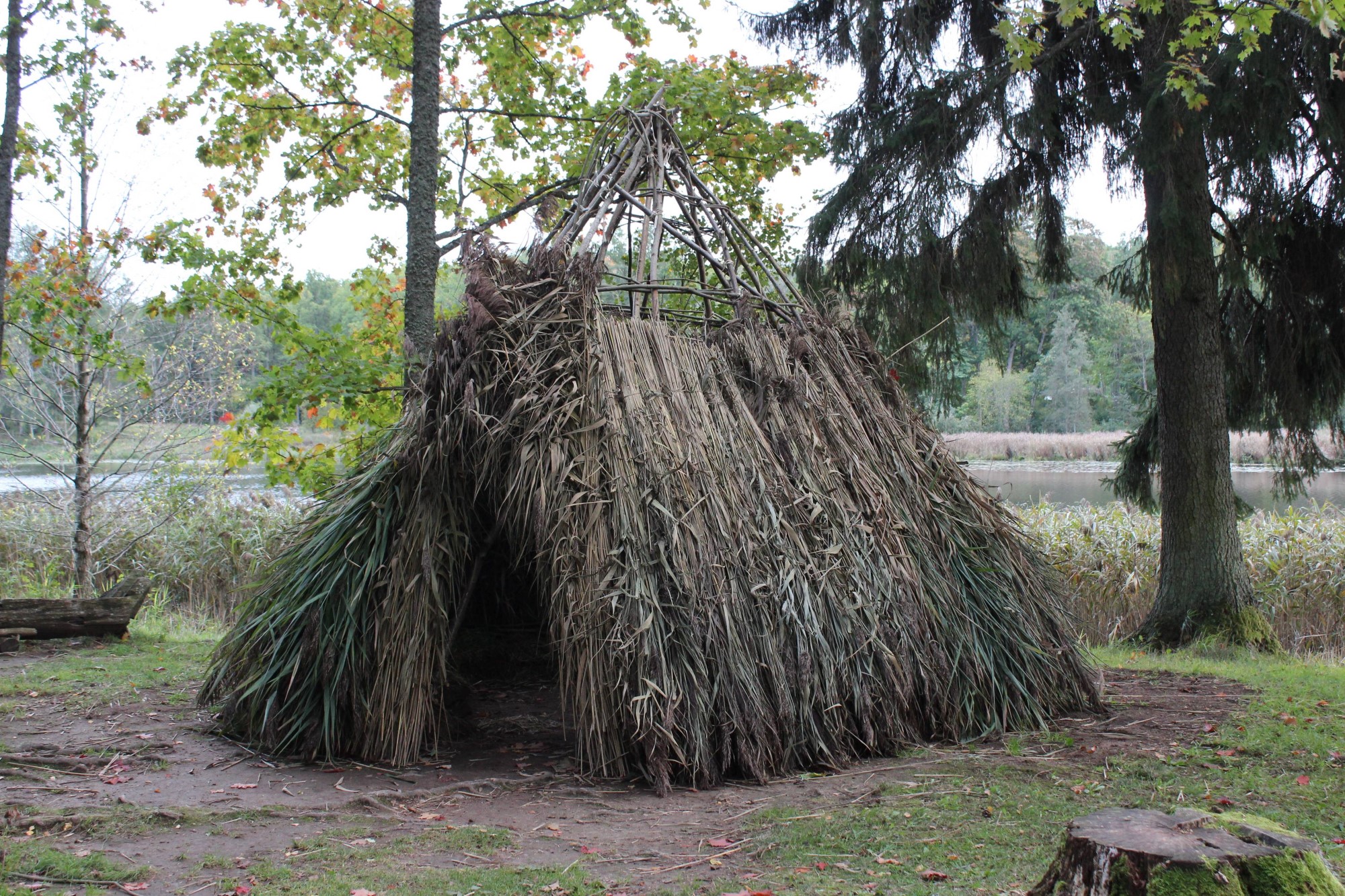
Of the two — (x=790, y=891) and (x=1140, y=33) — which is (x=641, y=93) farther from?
(x=790, y=891)

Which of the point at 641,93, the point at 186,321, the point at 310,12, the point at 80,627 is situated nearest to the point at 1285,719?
the point at 641,93

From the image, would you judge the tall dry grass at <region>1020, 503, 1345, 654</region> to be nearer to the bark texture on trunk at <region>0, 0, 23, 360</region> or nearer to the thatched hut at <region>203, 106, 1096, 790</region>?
the thatched hut at <region>203, 106, 1096, 790</region>

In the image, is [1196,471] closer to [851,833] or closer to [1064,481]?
[851,833]

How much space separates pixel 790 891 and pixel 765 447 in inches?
100

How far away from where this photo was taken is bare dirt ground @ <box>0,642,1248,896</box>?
3.52m

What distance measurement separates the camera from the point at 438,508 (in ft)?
16.8

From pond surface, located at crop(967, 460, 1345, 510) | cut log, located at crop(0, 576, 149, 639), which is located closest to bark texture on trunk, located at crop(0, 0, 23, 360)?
cut log, located at crop(0, 576, 149, 639)

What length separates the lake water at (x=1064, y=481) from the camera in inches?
863

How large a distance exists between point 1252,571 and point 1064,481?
19.4 meters

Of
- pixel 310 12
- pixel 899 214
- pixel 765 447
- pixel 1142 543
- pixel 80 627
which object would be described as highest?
pixel 310 12

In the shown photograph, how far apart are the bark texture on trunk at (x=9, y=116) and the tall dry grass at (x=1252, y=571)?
8296 millimetres

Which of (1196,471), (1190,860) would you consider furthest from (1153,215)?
(1190,860)

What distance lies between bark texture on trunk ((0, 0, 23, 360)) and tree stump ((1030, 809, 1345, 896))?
225 inches

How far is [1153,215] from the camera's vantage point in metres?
8.09
